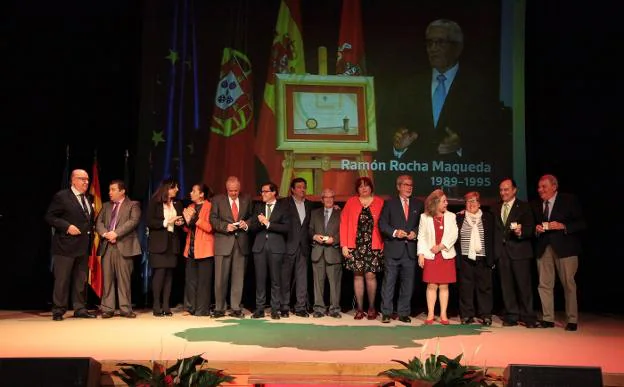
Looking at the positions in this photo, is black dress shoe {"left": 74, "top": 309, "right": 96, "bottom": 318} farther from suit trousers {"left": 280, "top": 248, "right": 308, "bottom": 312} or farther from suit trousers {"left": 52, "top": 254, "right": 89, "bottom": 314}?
suit trousers {"left": 280, "top": 248, "right": 308, "bottom": 312}

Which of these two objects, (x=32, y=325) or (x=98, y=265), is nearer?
(x=32, y=325)

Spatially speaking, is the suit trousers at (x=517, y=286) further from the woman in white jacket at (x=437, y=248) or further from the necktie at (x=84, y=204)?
the necktie at (x=84, y=204)

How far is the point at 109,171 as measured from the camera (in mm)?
7793

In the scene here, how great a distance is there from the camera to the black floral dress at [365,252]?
7031 mm

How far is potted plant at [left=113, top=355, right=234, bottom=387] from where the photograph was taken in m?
4.03

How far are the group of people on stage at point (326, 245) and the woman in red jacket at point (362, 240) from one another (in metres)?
0.01

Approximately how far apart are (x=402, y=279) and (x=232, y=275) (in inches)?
65.4

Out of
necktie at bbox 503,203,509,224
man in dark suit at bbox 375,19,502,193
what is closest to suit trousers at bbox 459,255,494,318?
necktie at bbox 503,203,509,224

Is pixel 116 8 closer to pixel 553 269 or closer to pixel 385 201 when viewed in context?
pixel 385 201

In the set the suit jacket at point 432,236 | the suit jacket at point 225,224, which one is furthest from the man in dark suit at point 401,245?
the suit jacket at point 225,224

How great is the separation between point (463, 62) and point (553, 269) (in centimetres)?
244

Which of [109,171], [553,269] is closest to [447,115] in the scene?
[553,269]

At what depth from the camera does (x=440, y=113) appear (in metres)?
7.62

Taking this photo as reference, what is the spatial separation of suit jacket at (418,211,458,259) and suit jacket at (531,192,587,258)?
0.81 metres
